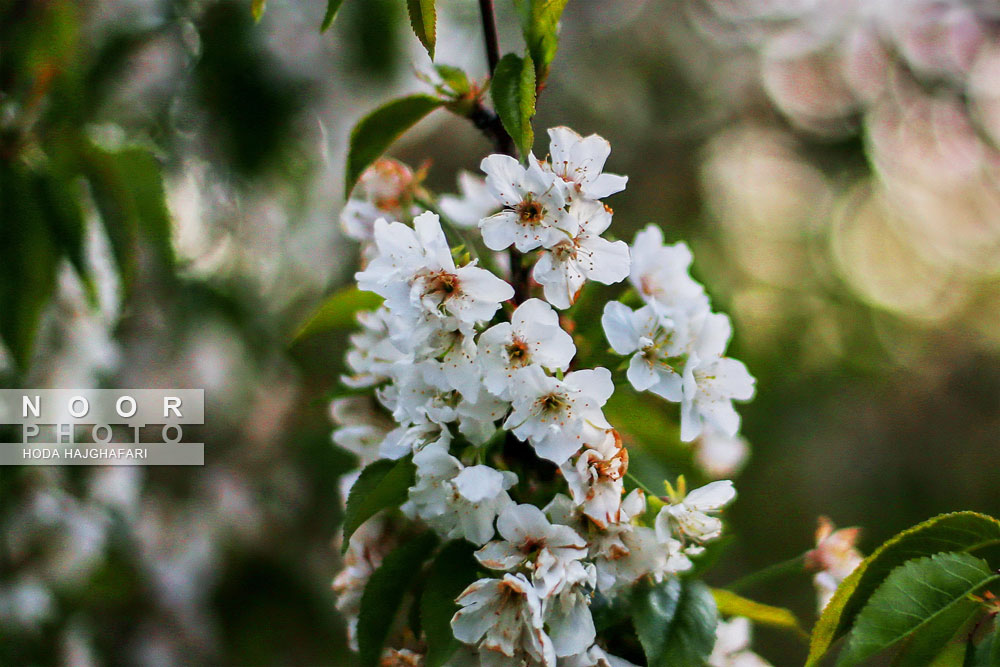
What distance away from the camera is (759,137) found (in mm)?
5043

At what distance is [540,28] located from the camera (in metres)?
0.78

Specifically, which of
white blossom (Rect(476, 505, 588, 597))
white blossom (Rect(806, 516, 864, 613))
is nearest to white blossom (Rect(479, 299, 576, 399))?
white blossom (Rect(476, 505, 588, 597))

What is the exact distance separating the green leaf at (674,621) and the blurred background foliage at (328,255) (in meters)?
0.17

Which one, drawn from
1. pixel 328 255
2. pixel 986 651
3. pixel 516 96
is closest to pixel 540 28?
pixel 516 96

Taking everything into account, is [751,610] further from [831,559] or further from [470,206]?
[470,206]

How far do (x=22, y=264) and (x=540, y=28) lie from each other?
0.91 metres

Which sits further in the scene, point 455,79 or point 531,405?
point 455,79

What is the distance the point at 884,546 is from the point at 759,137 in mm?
4769

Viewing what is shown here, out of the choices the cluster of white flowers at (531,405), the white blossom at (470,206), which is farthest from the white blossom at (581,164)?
the white blossom at (470,206)

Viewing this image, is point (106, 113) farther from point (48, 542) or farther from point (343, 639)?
point (343, 639)

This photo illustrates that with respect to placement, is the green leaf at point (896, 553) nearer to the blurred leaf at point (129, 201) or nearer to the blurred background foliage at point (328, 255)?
the blurred background foliage at point (328, 255)

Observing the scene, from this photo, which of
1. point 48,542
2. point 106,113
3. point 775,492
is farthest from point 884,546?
point 775,492

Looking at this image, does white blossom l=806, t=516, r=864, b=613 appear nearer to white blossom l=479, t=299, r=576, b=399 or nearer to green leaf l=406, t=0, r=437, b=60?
white blossom l=479, t=299, r=576, b=399

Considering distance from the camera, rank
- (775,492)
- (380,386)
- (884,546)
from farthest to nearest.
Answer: (775,492), (380,386), (884,546)
